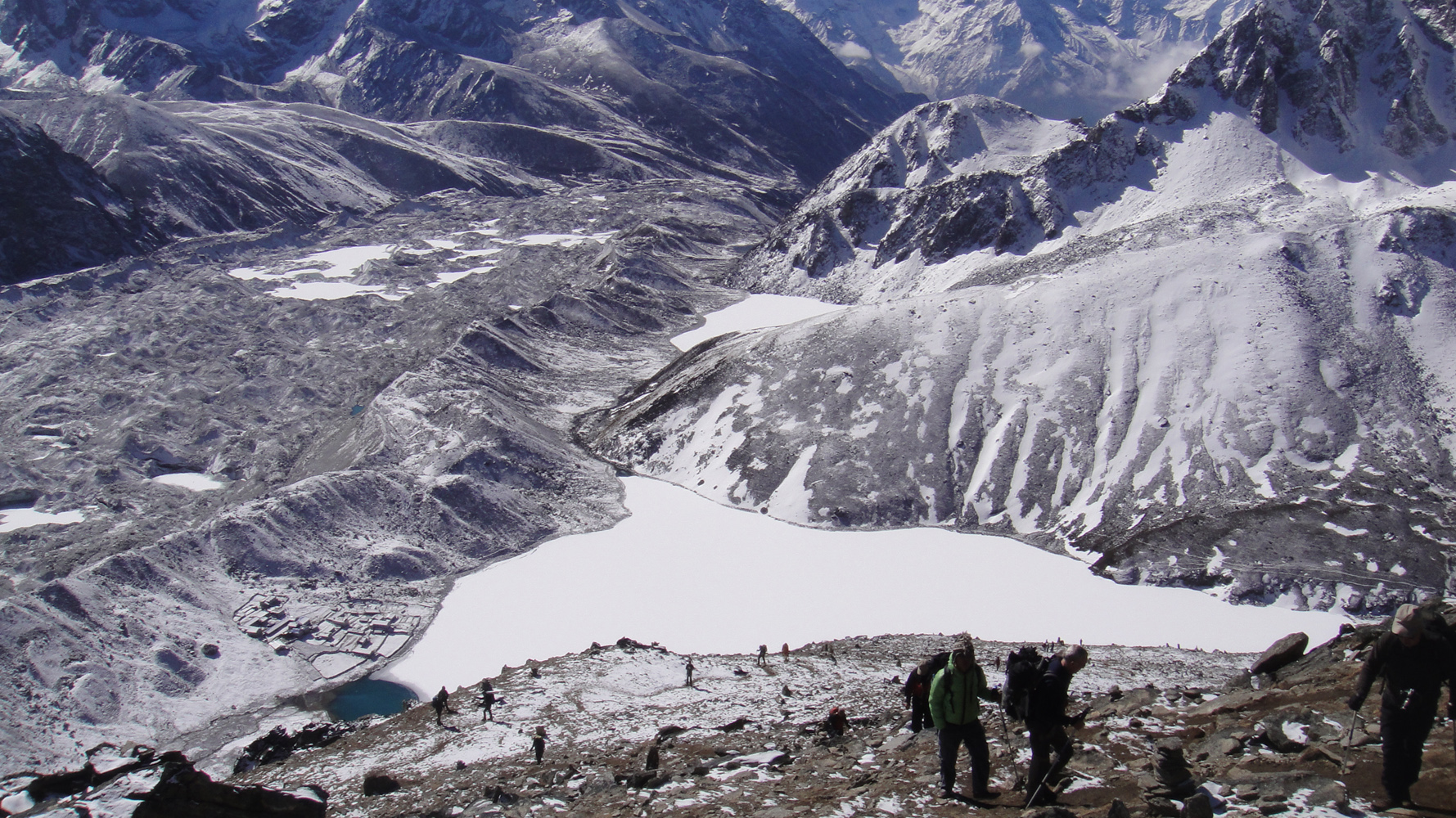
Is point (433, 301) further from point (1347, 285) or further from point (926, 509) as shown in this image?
point (1347, 285)

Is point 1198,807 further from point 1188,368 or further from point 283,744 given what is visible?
point 1188,368

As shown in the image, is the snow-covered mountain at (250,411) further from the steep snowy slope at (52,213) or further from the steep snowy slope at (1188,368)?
the steep snowy slope at (1188,368)

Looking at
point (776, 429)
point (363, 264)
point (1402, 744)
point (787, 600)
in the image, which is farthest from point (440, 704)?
point (363, 264)

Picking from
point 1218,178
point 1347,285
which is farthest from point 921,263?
point 1347,285

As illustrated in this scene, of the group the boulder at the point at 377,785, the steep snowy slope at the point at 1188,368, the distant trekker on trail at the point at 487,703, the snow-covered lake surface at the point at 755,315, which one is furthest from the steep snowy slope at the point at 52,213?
the boulder at the point at 377,785

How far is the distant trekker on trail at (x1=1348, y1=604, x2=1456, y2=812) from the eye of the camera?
10.8m

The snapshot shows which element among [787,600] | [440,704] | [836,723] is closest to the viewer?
[836,723]

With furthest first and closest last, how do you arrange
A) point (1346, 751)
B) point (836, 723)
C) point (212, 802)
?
point (836, 723) < point (212, 802) < point (1346, 751)

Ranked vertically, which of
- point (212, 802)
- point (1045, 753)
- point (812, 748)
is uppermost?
point (1045, 753)

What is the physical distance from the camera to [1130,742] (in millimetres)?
15289

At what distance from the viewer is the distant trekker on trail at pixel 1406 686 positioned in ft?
35.3

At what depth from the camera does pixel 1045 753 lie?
12.1 metres

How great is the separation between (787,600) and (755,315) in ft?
233

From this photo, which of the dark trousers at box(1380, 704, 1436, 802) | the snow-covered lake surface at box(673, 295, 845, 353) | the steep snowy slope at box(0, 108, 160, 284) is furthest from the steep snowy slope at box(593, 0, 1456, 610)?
the steep snowy slope at box(0, 108, 160, 284)
